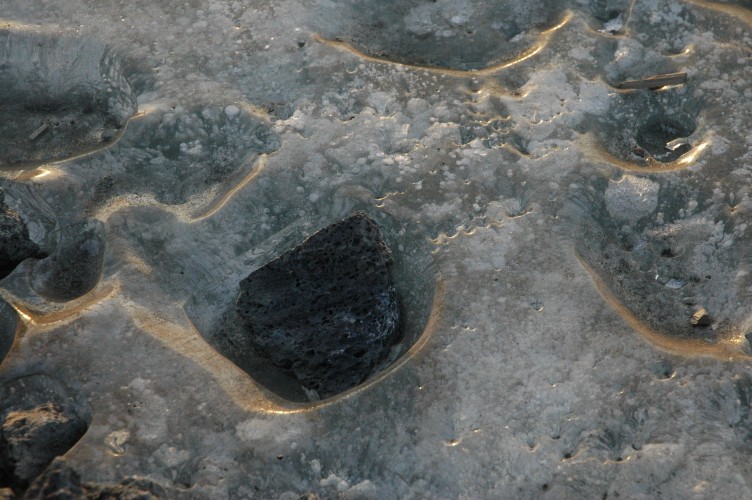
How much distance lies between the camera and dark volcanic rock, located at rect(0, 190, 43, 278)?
144 inches

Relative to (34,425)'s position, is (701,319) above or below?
below

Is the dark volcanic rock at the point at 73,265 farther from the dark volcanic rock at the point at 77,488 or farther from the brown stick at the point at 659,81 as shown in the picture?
the brown stick at the point at 659,81

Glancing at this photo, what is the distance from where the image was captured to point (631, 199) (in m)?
4.04

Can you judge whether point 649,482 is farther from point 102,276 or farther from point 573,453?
point 102,276

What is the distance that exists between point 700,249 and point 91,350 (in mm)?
2860

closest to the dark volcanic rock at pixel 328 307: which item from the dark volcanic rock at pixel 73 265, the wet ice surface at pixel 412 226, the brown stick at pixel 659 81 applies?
the wet ice surface at pixel 412 226

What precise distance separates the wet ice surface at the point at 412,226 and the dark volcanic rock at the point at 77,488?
0.21 feet

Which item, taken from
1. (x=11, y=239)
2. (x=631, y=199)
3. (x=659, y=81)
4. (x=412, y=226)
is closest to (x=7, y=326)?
(x=11, y=239)

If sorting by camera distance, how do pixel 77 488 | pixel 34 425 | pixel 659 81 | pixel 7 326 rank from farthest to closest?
pixel 659 81, pixel 7 326, pixel 34 425, pixel 77 488

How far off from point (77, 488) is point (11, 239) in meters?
1.24

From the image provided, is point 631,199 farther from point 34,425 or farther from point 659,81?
point 34,425

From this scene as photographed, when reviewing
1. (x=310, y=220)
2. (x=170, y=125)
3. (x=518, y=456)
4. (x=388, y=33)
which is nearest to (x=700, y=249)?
(x=518, y=456)

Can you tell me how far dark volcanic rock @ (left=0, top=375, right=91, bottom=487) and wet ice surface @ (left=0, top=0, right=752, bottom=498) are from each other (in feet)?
0.23

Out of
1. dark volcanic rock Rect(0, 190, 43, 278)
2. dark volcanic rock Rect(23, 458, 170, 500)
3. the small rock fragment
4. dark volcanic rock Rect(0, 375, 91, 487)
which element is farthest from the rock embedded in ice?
dark volcanic rock Rect(0, 190, 43, 278)
